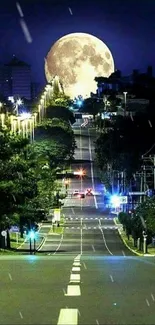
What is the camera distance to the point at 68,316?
9.20 m

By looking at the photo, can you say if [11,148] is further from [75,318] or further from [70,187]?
[70,187]

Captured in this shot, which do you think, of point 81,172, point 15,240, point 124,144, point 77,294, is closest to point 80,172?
point 81,172

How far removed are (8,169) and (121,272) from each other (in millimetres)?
24088

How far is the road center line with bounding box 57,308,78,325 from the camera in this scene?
8742 mm

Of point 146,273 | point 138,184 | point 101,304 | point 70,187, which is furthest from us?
point 70,187

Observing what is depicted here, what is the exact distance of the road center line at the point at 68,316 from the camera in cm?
874

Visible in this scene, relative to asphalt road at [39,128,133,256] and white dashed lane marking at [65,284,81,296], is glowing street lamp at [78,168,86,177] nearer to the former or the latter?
asphalt road at [39,128,133,256]

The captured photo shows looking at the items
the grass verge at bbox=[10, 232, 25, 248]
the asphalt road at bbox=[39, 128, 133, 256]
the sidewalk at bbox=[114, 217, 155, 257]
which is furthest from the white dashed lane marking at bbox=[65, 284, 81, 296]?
the grass verge at bbox=[10, 232, 25, 248]

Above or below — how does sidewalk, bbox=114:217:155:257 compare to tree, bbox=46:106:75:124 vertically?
below

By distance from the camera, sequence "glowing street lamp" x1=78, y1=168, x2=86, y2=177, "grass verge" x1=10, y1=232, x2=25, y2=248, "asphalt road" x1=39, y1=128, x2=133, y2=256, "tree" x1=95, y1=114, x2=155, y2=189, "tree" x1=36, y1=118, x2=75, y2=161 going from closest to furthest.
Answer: "asphalt road" x1=39, y1=128, x2=133, y2=256 < "grass verge" x1=10, y1=232, x2=25, y2=248 < "tree" x1=95, y1=114, x2=155, y2=189 < "tree" x1=36, y1=118, x2=75, y2=161 < "glowing street lamp" x1=78, y1=168, x2=86, y2=177

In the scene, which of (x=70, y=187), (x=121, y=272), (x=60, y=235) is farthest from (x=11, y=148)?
(x=70, y=187)

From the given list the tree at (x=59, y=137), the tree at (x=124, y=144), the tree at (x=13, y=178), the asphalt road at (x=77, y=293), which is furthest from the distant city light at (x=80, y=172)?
the asphalt road at (x=77, y=293)

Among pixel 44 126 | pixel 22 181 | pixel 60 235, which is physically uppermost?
pixel 44 126

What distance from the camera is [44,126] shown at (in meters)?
124
